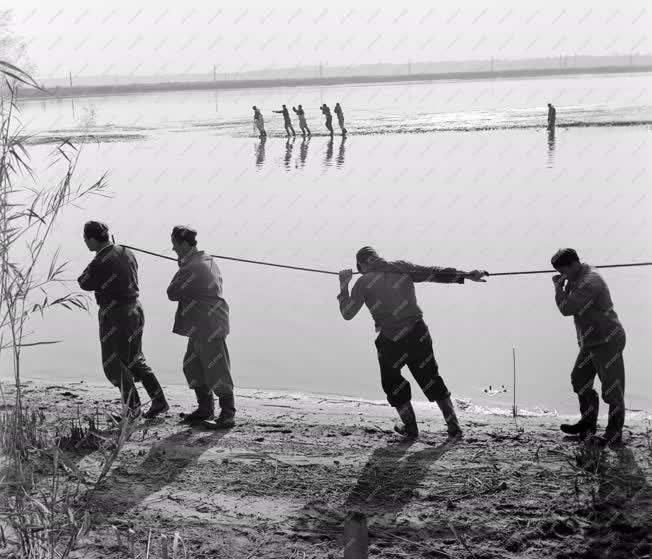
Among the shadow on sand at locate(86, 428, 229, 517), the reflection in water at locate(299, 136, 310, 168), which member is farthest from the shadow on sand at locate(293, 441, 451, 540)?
the reflection in water at locate(299, 136, 310, 168)

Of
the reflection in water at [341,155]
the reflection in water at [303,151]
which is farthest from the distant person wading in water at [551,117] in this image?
the reflection in water at [303,151]

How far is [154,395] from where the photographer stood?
7160 mm

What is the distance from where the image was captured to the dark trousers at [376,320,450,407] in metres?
6.39

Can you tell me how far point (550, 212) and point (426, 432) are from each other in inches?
406

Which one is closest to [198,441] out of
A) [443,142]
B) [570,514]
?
[570,514]

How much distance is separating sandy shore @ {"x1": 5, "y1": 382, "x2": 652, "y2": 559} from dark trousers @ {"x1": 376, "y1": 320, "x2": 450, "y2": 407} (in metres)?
0.34

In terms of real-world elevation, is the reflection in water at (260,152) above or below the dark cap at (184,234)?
above

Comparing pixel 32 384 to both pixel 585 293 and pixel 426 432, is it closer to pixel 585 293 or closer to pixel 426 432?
pixel 426 432

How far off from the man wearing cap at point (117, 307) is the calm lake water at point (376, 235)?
4.04 feet

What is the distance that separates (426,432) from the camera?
6652mm

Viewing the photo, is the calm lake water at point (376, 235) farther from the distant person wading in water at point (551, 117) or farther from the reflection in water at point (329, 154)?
the distant person wading in water at point (551, 117)

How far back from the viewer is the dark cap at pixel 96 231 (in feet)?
22.1

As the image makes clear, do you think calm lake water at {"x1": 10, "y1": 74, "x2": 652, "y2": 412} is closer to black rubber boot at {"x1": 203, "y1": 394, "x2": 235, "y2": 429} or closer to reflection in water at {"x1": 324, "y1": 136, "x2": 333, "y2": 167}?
reflection in water at {"x1": 324, "y1": 136, "x2": 333, "y2": 167}

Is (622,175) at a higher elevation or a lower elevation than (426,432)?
higher
